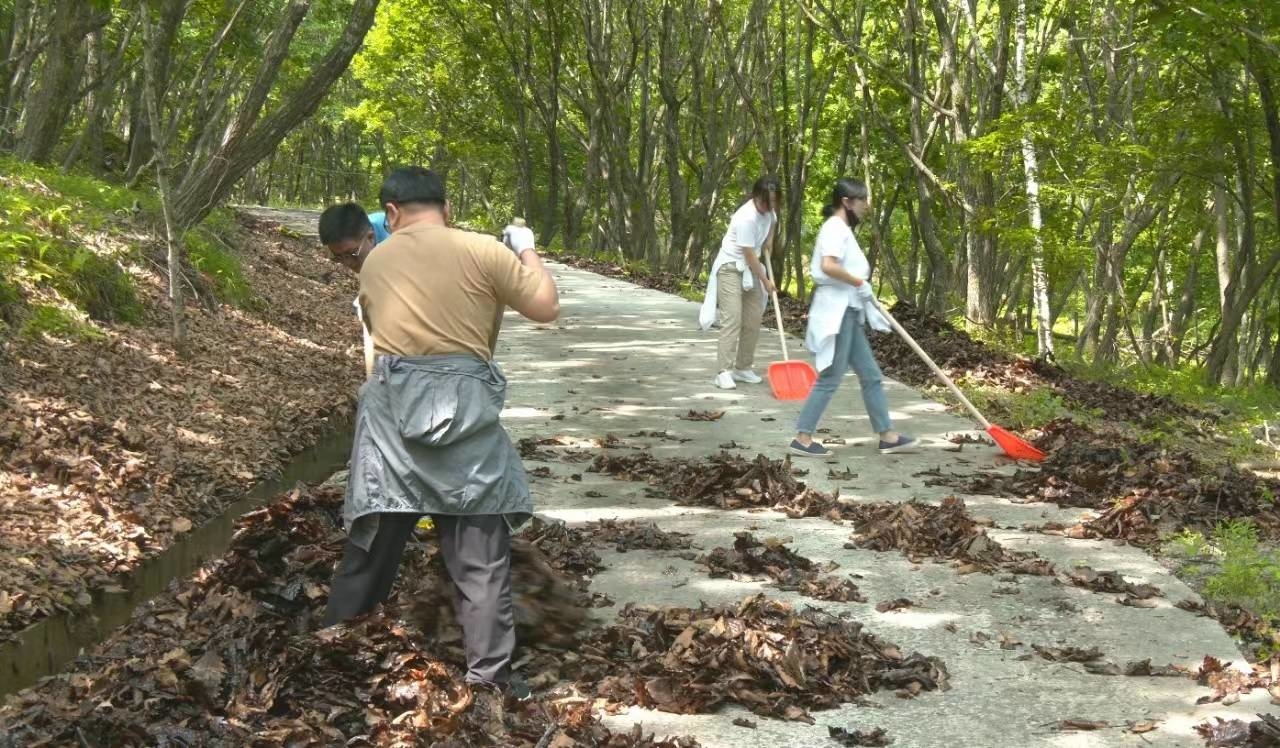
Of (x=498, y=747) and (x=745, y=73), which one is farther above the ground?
(x=745, y=73)

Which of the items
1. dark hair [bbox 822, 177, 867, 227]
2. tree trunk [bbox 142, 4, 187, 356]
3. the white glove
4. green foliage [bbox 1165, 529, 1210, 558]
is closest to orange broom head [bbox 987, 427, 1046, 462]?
the white glove

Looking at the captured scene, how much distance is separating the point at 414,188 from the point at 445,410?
81cm

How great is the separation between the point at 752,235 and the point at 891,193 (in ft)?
74.0

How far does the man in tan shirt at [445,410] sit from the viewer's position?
4270 mm

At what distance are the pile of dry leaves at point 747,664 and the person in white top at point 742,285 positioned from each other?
6.00m

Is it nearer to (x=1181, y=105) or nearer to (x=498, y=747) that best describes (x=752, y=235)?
(x=498, y=747)

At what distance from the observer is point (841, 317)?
28.6ft

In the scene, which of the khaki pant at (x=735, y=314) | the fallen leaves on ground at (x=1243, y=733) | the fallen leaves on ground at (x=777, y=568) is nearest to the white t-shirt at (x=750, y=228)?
the khaki pant at (x=735, y=314)

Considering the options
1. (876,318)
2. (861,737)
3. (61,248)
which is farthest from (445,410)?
(61,248)

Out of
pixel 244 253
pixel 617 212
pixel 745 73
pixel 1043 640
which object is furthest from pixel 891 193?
pixel 1043 640

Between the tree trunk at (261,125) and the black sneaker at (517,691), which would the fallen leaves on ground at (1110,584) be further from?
the tree trunk at (261,125)

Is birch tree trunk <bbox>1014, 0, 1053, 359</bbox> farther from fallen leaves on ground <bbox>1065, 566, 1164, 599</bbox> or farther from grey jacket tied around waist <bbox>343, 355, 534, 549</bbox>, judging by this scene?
grey jacket tied around waist <bbox>343, 355, 534, 549</bbox>

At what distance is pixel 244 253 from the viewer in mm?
17109

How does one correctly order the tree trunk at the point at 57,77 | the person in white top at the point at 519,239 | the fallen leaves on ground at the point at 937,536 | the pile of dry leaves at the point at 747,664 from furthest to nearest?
1. the tree trunk at the point at 57,77
2. the fallen leaves on ground at the point at 937,536
3. the person in white top at the point at 519,239
4. the pile of dry leaves at the point at 747,664
